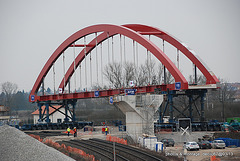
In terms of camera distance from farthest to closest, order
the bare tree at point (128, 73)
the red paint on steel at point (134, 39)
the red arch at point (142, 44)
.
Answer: the bare tree at point (128, 73)
the red paint on steel at point (134, 39)
the red arch at point (142, 44)

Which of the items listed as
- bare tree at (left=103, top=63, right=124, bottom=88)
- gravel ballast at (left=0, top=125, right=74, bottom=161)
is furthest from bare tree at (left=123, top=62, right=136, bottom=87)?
gravel ballast at (left=0, top=125, right=74, bottom=161)

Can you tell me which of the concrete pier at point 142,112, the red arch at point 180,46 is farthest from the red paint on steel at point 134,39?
the concrete pier at point 142,112

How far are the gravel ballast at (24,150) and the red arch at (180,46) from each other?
3243cm

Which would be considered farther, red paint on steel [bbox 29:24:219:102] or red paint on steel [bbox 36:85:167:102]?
red paint on steel [bbox 36:85:167:102]

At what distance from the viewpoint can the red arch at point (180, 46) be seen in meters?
56.5

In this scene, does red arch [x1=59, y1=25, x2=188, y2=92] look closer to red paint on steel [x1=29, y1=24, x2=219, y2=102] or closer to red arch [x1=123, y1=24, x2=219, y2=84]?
red paint on steel [x1=29, y1=24, x2=219, y2=102]

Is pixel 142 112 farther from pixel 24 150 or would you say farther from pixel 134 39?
pixel 24 150

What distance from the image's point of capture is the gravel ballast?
27.5m

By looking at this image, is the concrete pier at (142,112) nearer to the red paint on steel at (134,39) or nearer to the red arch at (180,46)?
the red paint on steel at (134,39)

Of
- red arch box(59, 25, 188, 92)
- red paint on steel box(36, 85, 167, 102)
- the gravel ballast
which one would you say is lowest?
the gravel ballast

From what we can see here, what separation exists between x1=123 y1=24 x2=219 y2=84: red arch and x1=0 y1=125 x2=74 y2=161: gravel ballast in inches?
1277

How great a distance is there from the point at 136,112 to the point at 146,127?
2.22 metres

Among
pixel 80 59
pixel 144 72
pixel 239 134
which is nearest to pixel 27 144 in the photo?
pixel 239 134

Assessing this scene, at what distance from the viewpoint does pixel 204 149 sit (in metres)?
39.1
